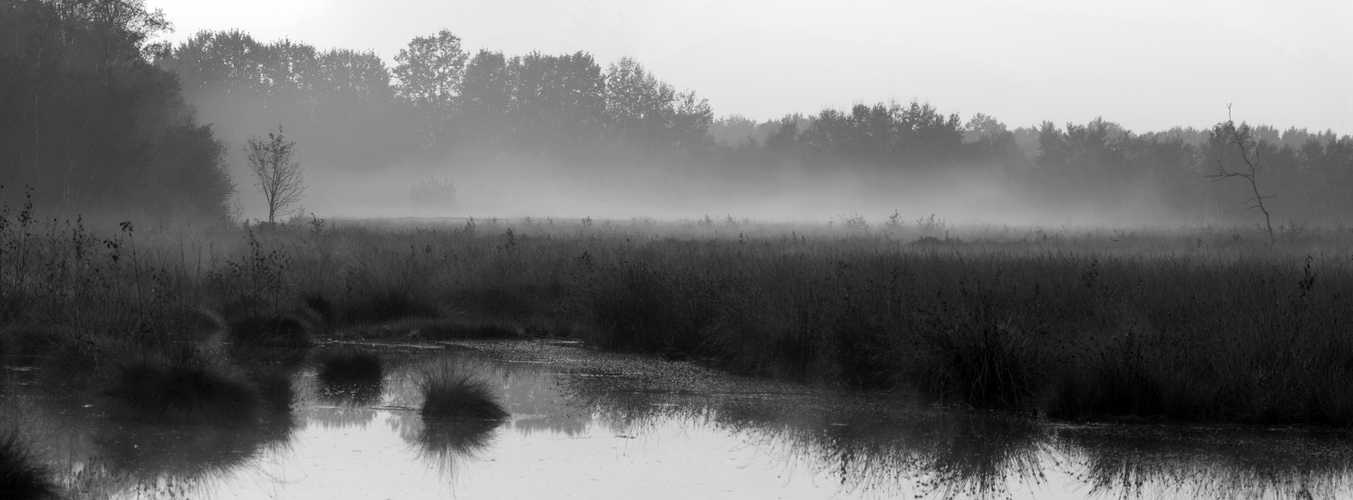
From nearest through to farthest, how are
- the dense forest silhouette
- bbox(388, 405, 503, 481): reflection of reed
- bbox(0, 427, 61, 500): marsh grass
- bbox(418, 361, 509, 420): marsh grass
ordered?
bbox(0, 427, 61, 500): marsh grass → bbox(388, 405, 503, 481): reflection of reed → bbox(418, 361, 509, 420): marsh grass → the dense forest silhouette

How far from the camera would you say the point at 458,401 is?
766 centimetres

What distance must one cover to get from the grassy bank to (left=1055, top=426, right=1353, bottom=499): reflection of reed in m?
0.53

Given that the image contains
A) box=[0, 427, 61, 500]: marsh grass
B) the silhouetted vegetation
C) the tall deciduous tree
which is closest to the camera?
box=[0, 427, 61, 500]: marsh grass

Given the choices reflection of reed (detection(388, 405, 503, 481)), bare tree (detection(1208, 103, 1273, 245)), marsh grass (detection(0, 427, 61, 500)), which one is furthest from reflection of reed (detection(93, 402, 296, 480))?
bare tree (detection(1208, 103, 1273, 245))

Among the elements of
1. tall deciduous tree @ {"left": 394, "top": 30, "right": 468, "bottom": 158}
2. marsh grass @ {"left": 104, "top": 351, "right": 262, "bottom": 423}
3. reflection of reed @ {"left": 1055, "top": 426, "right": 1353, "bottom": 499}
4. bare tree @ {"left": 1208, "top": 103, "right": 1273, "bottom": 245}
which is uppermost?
tall deciduous tree @ {"left": 394, "top": 30, "right": 468, "bottom": 158}

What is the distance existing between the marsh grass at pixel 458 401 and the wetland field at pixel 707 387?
0.07 feet

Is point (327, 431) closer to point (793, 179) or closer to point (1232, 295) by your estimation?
point (1232, 295)

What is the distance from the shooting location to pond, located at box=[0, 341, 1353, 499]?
574 cm

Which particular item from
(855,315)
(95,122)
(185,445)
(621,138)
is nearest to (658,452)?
(185,445)

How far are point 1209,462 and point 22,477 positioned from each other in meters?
6.39

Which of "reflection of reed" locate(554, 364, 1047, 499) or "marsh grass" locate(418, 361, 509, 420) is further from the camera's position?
"marsh grass" locate(418, 361, 509, 420)

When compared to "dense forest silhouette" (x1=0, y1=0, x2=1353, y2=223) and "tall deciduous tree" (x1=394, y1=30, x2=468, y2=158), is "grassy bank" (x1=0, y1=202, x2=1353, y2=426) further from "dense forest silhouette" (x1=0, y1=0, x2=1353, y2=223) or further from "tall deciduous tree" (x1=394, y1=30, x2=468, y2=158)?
→ "tall deciduous tree" (x1=394, y1=30, x2=468, y2=158)

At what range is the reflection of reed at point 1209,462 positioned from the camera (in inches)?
227

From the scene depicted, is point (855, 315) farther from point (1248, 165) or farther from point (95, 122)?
point (1248, 165)
